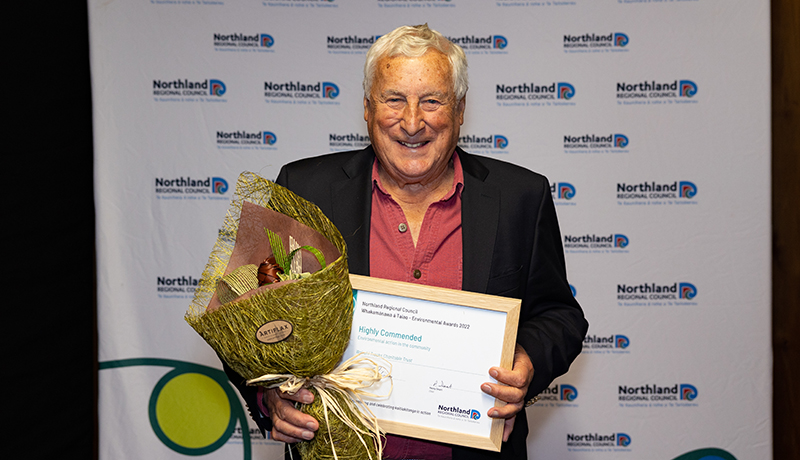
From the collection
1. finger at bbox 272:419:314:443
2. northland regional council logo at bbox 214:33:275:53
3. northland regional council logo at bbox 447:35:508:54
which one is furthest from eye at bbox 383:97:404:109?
northland regional council logo at bbox 214:33:275:53

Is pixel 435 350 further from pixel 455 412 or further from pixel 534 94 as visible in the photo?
pixel 534 94

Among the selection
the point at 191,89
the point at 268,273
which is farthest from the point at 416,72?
the point at 191,89

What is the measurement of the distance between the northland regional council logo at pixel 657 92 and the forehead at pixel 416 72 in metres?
1.68

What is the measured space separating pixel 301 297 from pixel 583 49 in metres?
2.36

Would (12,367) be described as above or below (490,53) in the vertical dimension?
below

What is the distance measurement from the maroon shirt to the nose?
23 centimetres

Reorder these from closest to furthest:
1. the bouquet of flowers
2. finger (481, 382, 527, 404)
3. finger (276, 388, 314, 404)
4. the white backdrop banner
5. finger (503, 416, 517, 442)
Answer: the bouquet of flowers → finger (276, 388, 314, 404) → finger (481, 382, 527, 404) → finger (503, 416, 517, 442) → the white backdrop banner

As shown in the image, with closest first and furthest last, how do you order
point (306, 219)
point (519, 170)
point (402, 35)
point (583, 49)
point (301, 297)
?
point (301, 297) → point (306, 219) → point (402, 35) → point (519, 170) → point (583, 49)

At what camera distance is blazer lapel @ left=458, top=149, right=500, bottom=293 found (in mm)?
1589

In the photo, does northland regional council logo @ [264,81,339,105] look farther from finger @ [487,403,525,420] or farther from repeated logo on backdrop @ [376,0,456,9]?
finger @ [487,403,525,420]

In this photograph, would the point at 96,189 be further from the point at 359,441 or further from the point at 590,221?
the point at 590,221

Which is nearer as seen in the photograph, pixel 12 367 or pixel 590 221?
pixel 12 367

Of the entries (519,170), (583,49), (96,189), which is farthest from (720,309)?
(96,189)

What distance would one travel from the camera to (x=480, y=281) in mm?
1586
